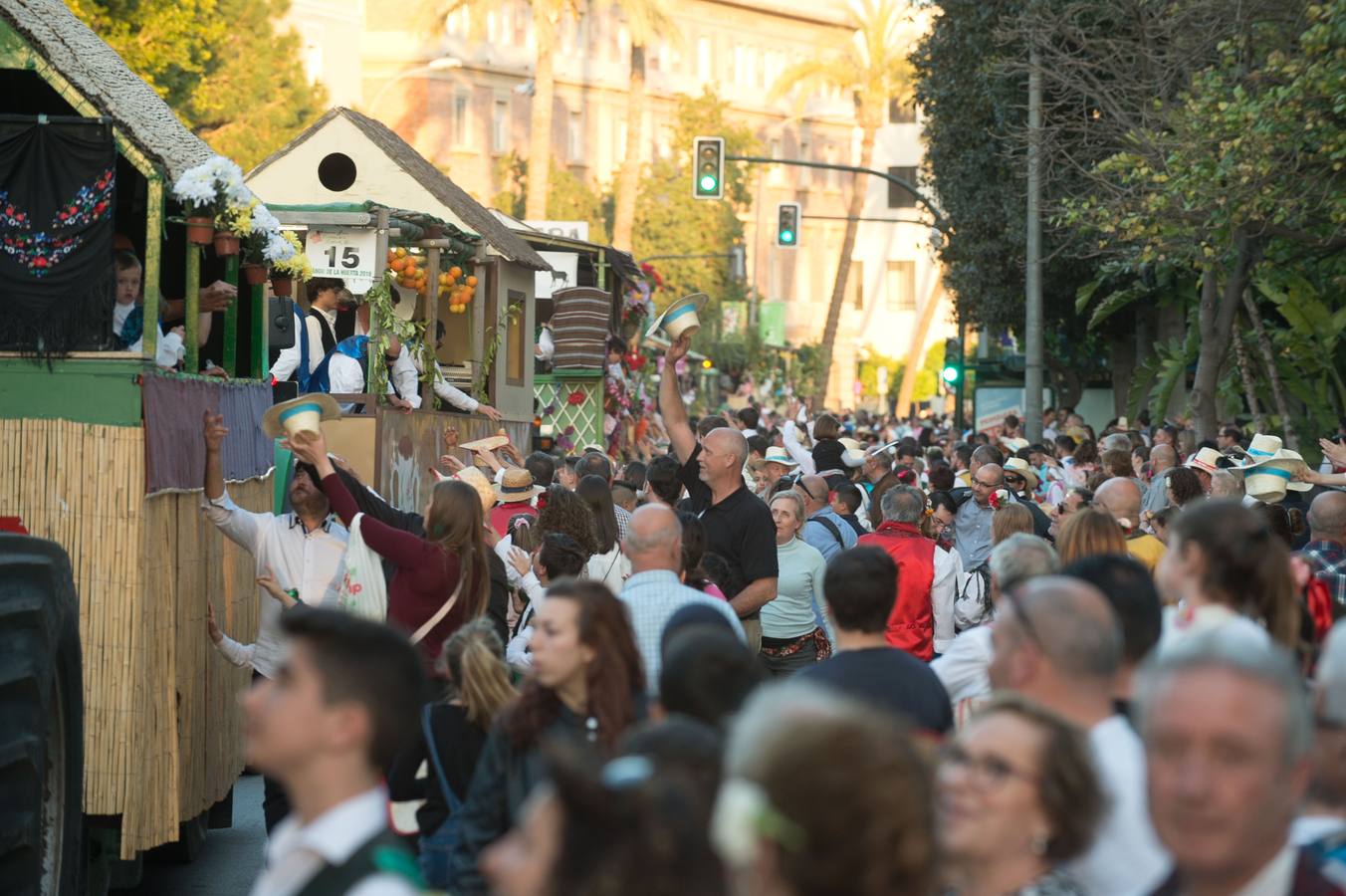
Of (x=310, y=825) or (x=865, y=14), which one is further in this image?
(x=865, y=14)

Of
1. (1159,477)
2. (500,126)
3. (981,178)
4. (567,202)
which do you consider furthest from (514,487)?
(500,126)

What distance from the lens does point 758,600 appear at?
32.0 feet

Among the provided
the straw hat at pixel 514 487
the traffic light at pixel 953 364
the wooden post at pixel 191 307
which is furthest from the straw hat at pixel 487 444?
the traffic light at pixel 953 364

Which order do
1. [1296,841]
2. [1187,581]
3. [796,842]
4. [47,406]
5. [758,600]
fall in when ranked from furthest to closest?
1. [758,600]
2. [47,406]
3. [1187,581]
4. [1296,841]
5. [796,842]

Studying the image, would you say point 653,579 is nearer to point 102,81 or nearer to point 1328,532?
point 102,81

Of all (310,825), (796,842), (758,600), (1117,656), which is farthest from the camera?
(758,600)

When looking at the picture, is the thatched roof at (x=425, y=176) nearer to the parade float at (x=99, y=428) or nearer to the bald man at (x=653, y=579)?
the parade float at (x=99, y=428)

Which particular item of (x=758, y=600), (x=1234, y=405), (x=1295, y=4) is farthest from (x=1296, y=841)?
(x=1234, y=405)

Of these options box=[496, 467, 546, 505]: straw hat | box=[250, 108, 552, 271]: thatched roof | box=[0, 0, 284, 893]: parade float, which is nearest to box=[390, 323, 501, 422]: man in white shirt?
box=[496, 467, 546, 505]: straw hat

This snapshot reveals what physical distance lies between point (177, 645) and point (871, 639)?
3.53m

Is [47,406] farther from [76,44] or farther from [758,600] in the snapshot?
[758,600]

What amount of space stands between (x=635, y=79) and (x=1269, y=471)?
39524mm

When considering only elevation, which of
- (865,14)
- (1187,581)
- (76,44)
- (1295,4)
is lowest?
(1187,581)

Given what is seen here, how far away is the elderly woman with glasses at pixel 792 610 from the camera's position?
1084 centimetres
